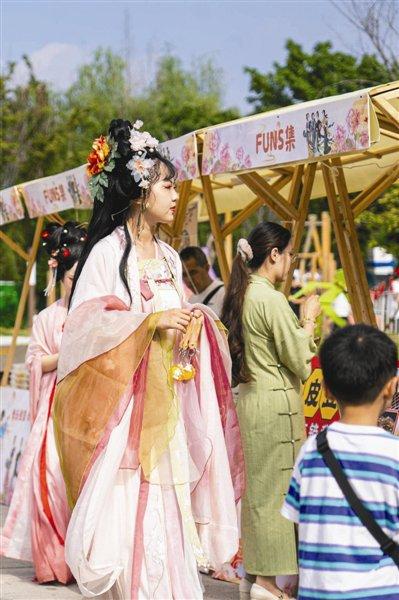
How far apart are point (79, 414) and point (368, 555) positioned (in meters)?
1.71

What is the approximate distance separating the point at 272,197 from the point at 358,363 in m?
3.98

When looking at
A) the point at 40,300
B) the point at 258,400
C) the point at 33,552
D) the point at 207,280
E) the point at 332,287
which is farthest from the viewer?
the point at 40,300

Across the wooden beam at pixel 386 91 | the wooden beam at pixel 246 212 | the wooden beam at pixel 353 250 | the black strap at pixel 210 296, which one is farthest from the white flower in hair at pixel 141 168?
the black strap at pixel 210 296

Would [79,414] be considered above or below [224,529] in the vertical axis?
above

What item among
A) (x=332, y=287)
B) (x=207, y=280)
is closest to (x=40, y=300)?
(x=332, y=287)

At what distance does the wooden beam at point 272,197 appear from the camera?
6785mm

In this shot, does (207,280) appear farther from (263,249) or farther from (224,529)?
(224,529)

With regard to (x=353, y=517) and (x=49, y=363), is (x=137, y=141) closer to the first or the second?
(x=353, y=517)

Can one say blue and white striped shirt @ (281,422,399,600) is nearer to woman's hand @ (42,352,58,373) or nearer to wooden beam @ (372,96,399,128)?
wooden beam @ (372,96,399,128)

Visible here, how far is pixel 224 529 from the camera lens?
4.46 meters

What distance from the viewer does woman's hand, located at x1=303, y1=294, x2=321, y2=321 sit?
17.5ft

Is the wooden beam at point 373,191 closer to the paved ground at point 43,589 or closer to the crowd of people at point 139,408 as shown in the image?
the paved ground at point 43,589

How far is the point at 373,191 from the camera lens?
7023 mm

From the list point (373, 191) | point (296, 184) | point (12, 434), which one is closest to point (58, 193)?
point (12, 434)
